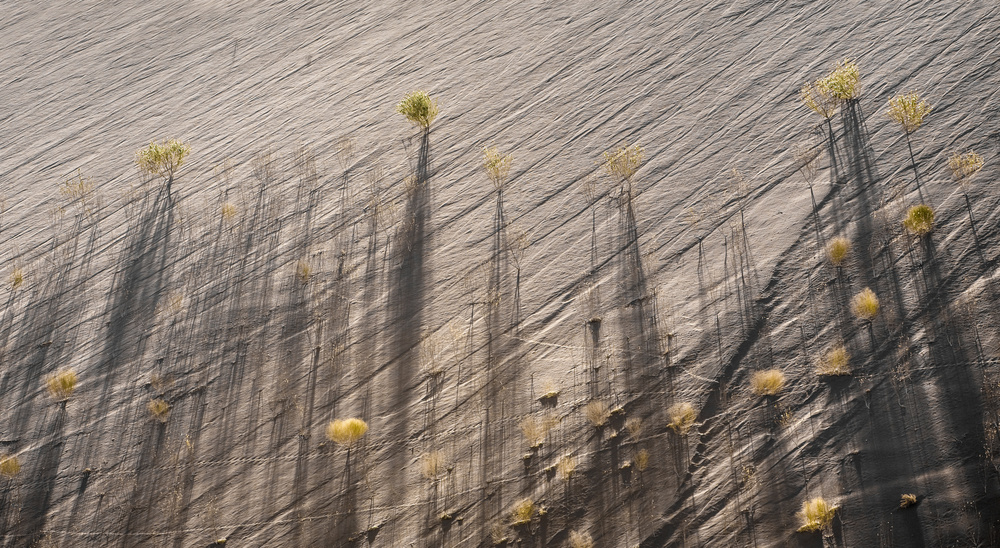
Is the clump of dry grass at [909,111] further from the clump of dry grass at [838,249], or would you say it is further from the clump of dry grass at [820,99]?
the clump of dry grass at [838,249]

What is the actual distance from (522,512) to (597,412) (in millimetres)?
1124

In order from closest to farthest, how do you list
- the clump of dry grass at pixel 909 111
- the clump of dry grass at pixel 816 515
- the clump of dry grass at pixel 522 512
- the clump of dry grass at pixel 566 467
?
the clump of dry grass at pixel 816 515 < the clump of dry grass at pixel 522 512 < the clump of dry grass at pixel 566 467 < the clump of dry grass at pixel 909 111

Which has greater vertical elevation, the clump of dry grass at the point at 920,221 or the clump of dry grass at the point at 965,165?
the clump of dry grass at the point at 965,165

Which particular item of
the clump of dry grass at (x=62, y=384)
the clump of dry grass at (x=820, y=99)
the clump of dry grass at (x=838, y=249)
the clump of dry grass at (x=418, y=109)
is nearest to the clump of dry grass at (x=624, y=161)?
the clump of dry grass at (x=820, y=99)

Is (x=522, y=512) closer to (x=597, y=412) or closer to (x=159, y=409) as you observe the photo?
(x=597, y=412)

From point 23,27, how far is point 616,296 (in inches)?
509

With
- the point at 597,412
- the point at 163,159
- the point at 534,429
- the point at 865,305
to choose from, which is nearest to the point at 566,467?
the point at 534,429

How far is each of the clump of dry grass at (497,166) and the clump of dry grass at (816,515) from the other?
187 inches

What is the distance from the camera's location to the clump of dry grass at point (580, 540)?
5.78m

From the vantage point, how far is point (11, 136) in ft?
35.2

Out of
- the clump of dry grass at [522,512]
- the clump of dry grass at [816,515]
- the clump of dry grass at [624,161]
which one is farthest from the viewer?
the clump of dry grass at [624,161]

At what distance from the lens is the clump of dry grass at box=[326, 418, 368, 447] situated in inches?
259

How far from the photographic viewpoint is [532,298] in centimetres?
735

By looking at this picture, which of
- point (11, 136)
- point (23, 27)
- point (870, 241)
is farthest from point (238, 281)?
point (23, 27)
